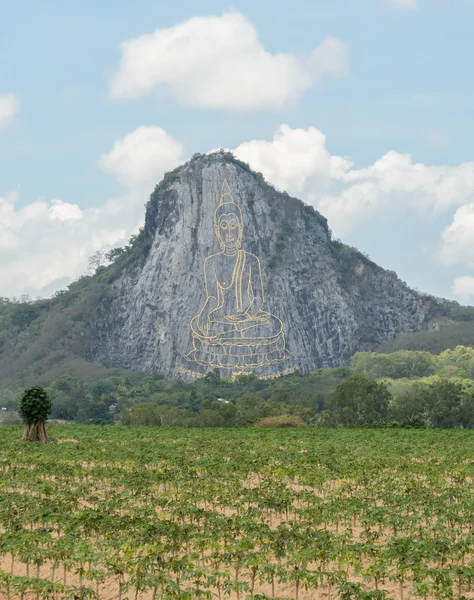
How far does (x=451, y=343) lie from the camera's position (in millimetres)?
117938

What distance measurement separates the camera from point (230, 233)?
115 metres

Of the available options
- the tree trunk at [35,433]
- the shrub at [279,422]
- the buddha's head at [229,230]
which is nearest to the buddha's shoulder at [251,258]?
the buddha's head at [229,230]

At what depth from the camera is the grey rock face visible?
112m

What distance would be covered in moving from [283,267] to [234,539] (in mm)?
102232

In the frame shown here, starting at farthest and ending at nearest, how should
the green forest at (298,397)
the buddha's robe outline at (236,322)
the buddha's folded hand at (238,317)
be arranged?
the buddha's folded hand at (238,317)
the buddha's robe outline at (236,322)
the green forest at (298,397)

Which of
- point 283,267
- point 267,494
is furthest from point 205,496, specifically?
point 283,267

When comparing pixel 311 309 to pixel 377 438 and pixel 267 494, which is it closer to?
pixel 377 438

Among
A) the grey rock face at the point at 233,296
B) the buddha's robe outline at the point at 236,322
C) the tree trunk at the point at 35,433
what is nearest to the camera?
the tree trunk at the point at 35,433

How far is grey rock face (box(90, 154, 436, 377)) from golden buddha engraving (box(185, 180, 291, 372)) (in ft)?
0.47

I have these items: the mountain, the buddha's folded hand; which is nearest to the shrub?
the mountain

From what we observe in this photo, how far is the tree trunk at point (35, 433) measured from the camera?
40.4 m

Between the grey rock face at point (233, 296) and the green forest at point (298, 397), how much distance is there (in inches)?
196

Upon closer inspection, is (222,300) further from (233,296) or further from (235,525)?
(235,525)

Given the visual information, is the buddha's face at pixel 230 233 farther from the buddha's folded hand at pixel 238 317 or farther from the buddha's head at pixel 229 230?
the buddha's folded hand at pixel 238 317
